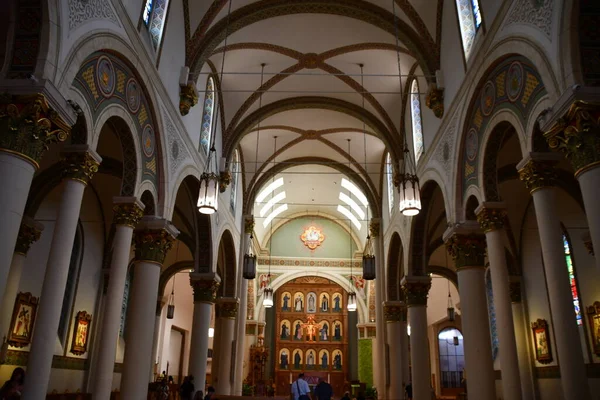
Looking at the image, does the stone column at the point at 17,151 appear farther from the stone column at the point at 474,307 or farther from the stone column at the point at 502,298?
the stone column at the point at 474,307

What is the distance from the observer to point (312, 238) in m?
32.0

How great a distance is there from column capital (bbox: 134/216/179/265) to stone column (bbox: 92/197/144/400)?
1.05 m

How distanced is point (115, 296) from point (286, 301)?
25490mm

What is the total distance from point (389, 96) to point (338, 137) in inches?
190

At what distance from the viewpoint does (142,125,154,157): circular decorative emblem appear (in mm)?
10705

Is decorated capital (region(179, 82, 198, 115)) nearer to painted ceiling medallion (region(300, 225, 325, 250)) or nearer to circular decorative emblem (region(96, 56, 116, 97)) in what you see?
circular decorative emblem (region(96, 56, 116, 97))

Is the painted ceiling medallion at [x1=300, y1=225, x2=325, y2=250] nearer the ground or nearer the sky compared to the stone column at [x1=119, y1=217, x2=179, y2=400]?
nearer the sky

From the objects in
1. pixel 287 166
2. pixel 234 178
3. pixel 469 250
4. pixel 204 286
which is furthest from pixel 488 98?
pixel 287 166

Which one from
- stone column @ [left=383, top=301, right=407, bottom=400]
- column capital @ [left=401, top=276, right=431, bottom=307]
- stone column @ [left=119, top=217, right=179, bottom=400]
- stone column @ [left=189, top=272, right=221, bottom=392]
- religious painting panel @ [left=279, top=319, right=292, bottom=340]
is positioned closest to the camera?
stone column @ [left=119, top=217, right=179, bottom=400]

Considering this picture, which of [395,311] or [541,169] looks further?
[395,311]

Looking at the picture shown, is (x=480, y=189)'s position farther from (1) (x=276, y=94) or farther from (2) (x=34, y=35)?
(1) (x=276, y=94)

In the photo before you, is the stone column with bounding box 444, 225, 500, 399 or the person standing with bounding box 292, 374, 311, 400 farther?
the person standing with bounding box 292, 374, 311, 400

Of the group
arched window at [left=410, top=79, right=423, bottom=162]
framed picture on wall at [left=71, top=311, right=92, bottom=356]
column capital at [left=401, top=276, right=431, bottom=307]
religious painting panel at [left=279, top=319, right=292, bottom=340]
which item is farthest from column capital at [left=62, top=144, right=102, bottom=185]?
religious painting panel at [left=279, top=319, right=292, bottom=340]

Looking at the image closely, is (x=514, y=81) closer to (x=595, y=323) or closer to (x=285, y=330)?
(x=595, y=323)
